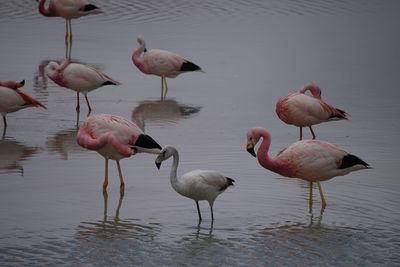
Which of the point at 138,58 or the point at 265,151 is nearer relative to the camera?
the point at 265,151

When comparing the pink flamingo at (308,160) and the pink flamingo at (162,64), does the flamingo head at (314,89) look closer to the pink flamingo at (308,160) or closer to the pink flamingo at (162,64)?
the pink flamingo at (308,160)

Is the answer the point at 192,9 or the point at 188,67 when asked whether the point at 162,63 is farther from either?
the point at 192,9

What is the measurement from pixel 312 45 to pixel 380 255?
1144cm

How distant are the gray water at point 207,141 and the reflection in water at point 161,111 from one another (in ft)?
0.16

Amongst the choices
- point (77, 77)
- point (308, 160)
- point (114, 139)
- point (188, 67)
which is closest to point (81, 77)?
point (77, 77)

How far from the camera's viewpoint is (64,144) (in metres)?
11.4

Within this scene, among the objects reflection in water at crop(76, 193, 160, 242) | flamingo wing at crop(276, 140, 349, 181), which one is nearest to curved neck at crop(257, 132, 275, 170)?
flamingo wing at crop(276, 140, 349, 181)

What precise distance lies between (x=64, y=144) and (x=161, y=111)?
241 cm

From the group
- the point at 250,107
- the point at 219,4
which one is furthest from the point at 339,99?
the point at 219,4

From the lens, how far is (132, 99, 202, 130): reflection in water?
1282cm

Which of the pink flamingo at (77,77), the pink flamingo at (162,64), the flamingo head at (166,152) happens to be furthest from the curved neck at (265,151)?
the pink flamingo at (162,64)

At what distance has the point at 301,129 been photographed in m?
11.8

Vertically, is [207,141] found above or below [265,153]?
below

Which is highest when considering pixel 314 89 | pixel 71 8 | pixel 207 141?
pixel 71 8
